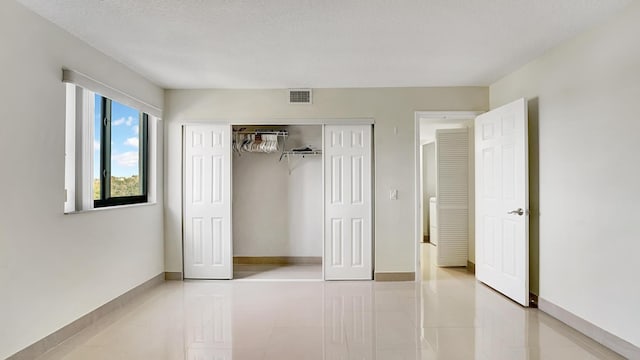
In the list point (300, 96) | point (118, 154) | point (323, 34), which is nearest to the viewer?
point (323, 34)

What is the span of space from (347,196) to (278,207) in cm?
145

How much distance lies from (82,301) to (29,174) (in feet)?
4.03

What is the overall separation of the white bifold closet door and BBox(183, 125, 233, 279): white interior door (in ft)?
10.4

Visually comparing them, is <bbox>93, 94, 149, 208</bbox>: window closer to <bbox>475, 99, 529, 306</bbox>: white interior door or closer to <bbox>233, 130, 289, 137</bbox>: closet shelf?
<bbox>233, 130, 289, 137</bbox>: closet shelf

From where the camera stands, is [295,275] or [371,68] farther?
[295,275]

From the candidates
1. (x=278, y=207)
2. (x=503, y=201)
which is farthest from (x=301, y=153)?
(x=503, y=201)

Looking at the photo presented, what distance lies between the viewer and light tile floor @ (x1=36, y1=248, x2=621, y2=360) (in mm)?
2746

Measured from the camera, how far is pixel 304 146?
5844 mm

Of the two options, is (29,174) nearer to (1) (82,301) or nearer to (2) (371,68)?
(1) (82,301)

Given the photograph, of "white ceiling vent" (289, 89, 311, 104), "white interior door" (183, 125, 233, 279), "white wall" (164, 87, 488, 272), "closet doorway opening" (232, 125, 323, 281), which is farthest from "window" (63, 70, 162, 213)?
"white ceiling vent" (289, 89, 311, 104)

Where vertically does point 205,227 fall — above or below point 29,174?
below

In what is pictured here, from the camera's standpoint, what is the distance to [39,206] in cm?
268

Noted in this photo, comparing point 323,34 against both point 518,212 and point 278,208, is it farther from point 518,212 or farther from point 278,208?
point 278,208

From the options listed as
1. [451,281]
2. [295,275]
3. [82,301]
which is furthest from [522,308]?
[82,301]
